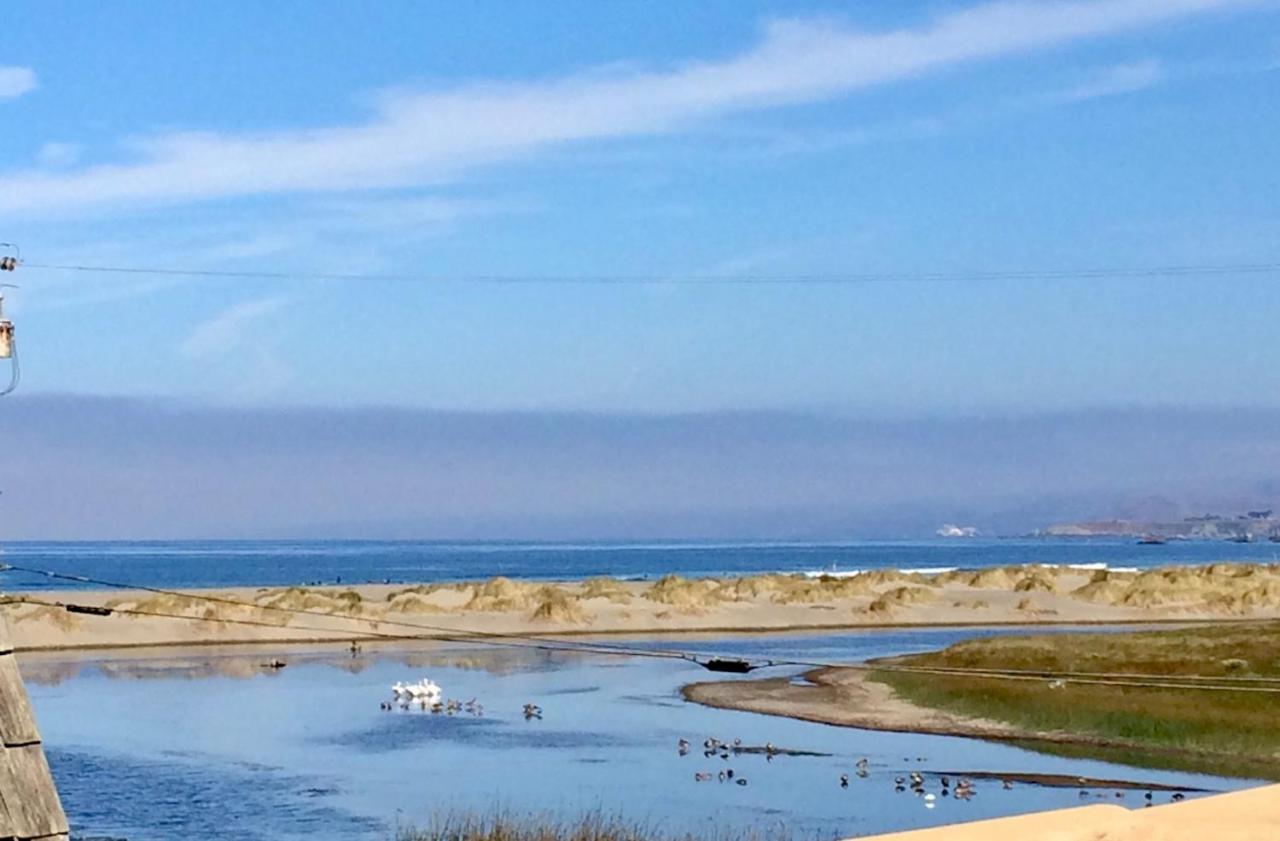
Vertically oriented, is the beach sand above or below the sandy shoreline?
above

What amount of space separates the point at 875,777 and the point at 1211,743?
7455 millimetres

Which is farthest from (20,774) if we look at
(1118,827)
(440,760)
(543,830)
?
(440,760)

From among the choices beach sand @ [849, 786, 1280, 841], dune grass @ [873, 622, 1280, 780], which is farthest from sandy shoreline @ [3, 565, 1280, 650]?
beach sand @ [849, 786, 1280, 841]

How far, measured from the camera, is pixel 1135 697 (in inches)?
1629

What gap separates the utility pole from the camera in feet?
31.2

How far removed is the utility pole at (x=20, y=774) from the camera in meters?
9.50

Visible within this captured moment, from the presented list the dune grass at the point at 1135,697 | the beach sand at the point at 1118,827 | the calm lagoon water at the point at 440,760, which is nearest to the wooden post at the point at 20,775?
the beach sand at the point at 1118,827

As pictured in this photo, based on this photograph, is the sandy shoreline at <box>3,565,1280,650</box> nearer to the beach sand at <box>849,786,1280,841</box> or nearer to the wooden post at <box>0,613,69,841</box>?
the beach sand at <box>849,786,1280,841</box>

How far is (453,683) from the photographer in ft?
173

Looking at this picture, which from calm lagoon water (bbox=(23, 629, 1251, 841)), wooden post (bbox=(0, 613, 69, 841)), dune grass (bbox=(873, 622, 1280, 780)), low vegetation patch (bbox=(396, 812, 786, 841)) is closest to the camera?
wooden post (bbox=(0, 613, 69, 841))

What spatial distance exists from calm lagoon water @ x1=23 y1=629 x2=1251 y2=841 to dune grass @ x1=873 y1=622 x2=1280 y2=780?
199cm

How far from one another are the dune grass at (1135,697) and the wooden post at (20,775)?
2682 centimetres

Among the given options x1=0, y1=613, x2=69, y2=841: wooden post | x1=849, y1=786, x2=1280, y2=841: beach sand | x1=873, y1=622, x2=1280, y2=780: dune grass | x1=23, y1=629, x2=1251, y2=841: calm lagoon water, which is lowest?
x1=23, y1=629, x2=1251, y2=841: calm lagoon water

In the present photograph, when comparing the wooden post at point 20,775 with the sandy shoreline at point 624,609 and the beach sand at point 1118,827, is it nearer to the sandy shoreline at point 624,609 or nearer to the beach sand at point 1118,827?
the beach sand at point 1118,827
